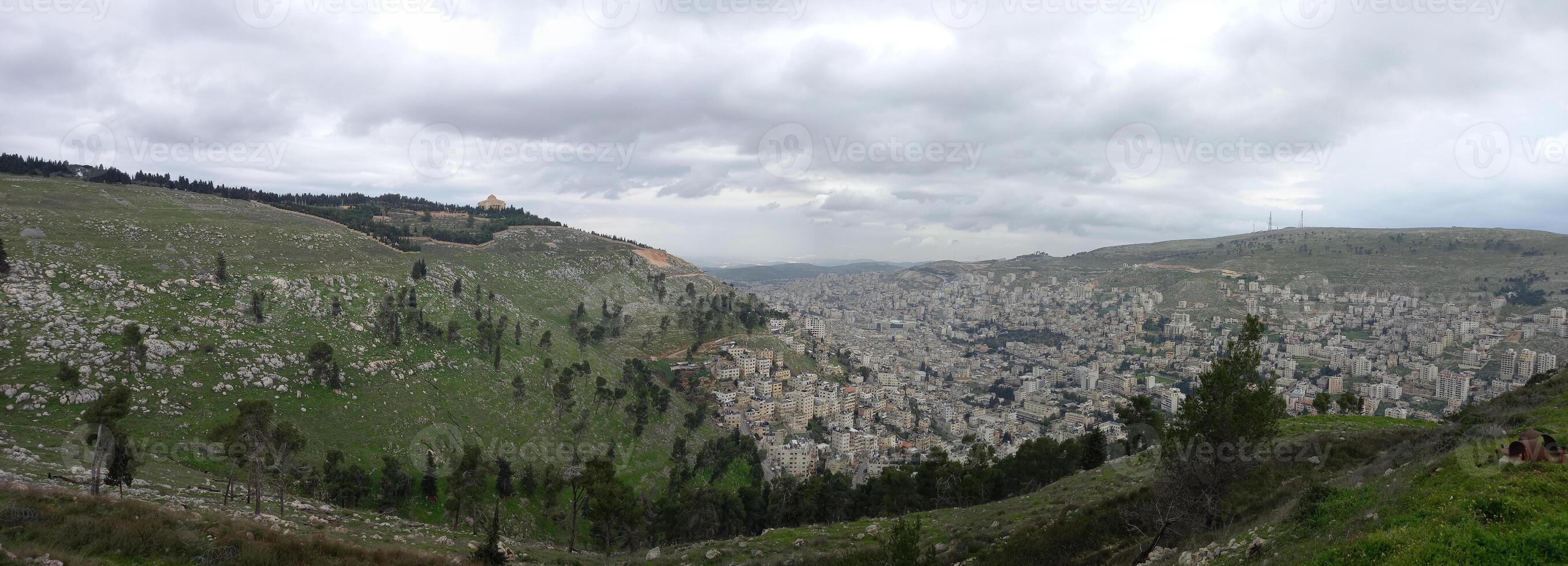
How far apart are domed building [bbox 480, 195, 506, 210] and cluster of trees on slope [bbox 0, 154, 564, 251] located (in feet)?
17.8

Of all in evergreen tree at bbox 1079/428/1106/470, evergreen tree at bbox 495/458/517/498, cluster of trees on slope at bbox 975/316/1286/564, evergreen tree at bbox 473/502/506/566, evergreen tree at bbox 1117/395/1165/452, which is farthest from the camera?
evergreen tree at bbox 495/458/517/498

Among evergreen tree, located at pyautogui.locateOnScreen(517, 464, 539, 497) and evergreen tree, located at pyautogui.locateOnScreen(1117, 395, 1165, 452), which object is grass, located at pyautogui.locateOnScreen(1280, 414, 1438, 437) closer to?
evergreen tree, located at pyautogui.locateOnScreen(1117, 395, 1165, 452)

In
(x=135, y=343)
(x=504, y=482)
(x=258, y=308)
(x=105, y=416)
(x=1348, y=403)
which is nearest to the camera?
(x=105, y=416)

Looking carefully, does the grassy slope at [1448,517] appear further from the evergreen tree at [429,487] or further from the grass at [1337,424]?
the evergreen tree at [429,487]

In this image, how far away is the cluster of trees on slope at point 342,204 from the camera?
80312mm

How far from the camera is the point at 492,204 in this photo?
560 ft

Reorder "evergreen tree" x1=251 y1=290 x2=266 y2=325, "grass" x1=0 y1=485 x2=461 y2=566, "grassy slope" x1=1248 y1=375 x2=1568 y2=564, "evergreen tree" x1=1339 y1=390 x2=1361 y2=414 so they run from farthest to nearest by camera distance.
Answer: "evergreen tree" x1=251 y1=290 x2=266 y2=325 < "evergreen tree" x1=1339 y1=390 x2=1361 y2=414 < "grass" x1=0 y1=485 x2=461 y2=566 < "grassy slope" x1=1248 y1=375 x2=1568 y2=564

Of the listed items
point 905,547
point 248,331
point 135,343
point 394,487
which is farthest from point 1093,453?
point 248,331

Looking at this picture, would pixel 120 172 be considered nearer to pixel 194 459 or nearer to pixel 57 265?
pixel 57 265

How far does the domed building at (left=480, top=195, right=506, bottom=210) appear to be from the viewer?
158500mm

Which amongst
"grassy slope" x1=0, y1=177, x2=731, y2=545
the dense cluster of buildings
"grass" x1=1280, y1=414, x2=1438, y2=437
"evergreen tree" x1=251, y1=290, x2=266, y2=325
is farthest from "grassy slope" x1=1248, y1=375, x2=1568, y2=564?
"evergreen tree" x1=251, y1=290, x2=266, y2=325

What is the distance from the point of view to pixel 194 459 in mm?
32969

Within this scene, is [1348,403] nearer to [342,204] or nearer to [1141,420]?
[1141,420]

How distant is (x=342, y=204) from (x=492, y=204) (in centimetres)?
4034
